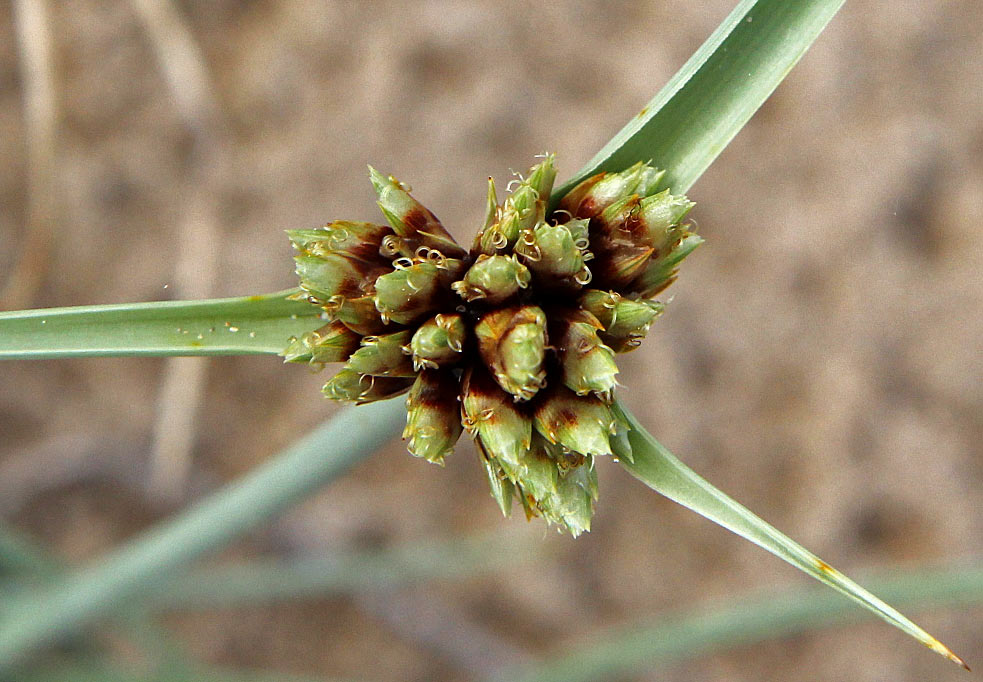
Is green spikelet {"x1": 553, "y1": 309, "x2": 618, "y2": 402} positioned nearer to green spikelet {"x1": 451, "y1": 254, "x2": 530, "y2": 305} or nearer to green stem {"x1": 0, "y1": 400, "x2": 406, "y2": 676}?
green spikelet {"x1": 451, "y1": 254, "x2": 530, "y2": 305}

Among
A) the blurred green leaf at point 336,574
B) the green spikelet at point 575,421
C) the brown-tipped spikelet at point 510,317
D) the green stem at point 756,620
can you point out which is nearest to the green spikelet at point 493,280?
the brown-tipped spikelet at point 510,317

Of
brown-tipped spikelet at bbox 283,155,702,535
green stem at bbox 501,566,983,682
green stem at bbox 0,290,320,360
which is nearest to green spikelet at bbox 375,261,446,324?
brown-tipped spikelet at bbox 283,155,702,535

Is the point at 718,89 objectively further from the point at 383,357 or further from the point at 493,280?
the point at 383,357

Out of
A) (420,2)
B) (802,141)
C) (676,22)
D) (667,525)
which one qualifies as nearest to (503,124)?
(420,2)

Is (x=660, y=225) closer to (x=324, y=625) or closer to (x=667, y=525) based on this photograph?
(x=667, y=525)

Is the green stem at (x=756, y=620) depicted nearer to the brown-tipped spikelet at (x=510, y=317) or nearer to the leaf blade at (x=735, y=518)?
the leaf blade at (x=735, y=518)

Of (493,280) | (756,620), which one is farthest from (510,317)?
(756,620)
